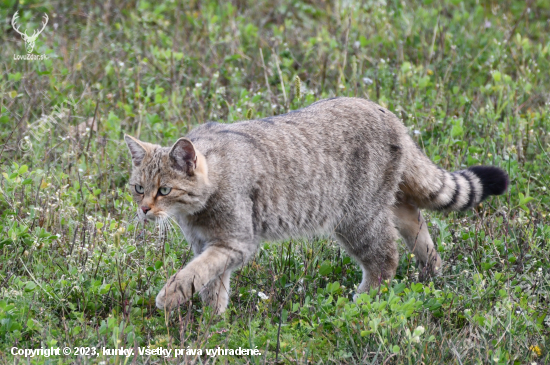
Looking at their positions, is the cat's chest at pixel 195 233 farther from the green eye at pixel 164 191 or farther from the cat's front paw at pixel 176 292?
the cat's front paw at pixel 176 292

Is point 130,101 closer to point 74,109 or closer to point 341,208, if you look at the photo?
point 74,109

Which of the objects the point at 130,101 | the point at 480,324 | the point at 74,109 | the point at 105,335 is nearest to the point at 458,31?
the point at 130,101

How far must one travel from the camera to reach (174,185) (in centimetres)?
436

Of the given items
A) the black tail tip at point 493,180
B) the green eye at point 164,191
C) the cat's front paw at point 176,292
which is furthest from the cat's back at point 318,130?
the cat's front paw at point 176,292

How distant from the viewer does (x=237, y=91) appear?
7.61m

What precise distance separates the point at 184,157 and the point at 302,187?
99cm

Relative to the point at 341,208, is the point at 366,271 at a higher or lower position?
lower

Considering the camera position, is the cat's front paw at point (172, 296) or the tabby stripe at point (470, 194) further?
the tabby stripe at point (470, 194)

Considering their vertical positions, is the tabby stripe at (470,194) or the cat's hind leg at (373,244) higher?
the tabby stripe at (470,194)

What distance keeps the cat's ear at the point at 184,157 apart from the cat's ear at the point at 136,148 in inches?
11.2

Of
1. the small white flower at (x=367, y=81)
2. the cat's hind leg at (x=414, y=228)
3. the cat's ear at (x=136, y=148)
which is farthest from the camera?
the small white flower at (x=367, y=81)

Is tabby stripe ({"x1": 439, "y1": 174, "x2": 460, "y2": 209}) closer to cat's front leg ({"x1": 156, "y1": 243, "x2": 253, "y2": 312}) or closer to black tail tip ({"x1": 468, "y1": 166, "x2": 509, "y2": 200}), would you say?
black tail tip ({"x1": 468, "y1": 166, "x2": 509, "y2": 200})

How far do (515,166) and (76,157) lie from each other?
12.4ft

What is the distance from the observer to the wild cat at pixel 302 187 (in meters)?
4.40
